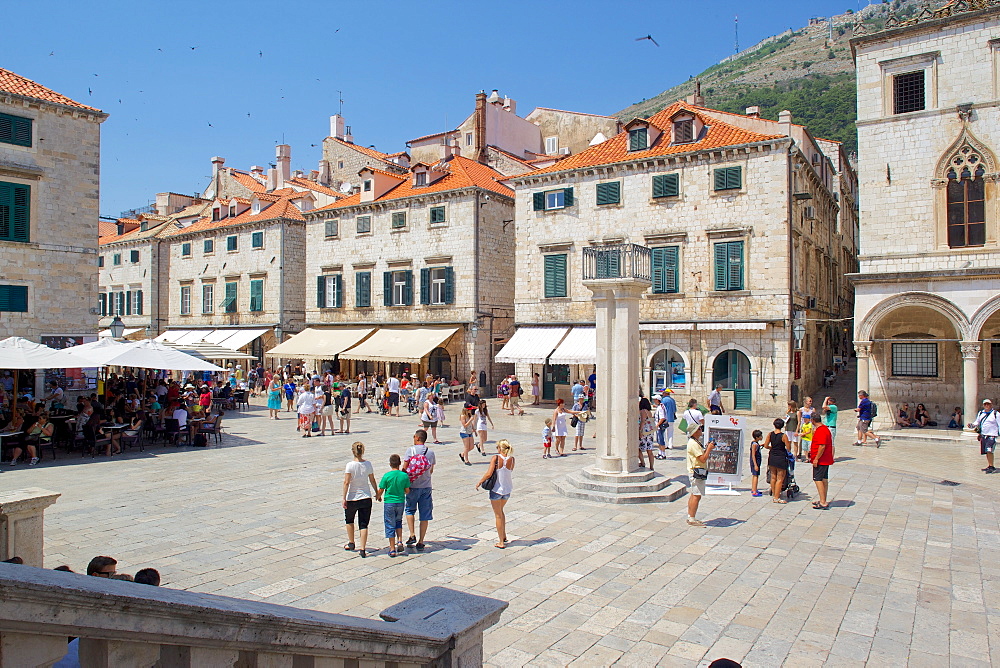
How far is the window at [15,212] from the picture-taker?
21.7 meters

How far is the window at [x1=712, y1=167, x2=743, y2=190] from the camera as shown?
2417cm

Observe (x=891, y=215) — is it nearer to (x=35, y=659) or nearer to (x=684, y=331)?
(x=684, y=331)

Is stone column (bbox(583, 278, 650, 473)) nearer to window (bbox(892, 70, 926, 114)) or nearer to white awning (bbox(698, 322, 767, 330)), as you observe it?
white awning (bbox(698, 322, 767, 330))

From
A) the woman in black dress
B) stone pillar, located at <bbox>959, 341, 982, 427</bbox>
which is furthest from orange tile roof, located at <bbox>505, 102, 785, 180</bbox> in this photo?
the woman in black dress

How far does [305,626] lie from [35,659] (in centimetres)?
101

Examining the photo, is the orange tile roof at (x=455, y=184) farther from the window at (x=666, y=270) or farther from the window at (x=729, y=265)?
the window at (x=729, y=265)

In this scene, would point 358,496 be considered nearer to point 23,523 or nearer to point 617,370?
point 23,523

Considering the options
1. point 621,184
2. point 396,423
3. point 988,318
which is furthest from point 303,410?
point 988,318

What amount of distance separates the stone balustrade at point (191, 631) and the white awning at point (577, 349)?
73.8ft

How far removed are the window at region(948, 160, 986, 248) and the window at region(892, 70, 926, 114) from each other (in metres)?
2.36

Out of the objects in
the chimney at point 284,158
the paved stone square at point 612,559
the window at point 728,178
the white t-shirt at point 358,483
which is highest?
the chimney at point 284,158

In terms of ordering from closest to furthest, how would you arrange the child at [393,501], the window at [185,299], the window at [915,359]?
the child at [393,501], the window at [915,359], the window at [185,299]

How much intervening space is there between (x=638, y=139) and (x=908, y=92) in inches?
378

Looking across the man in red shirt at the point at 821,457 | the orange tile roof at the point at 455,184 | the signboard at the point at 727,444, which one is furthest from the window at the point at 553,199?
the man in red shirt at the point at 821,457
